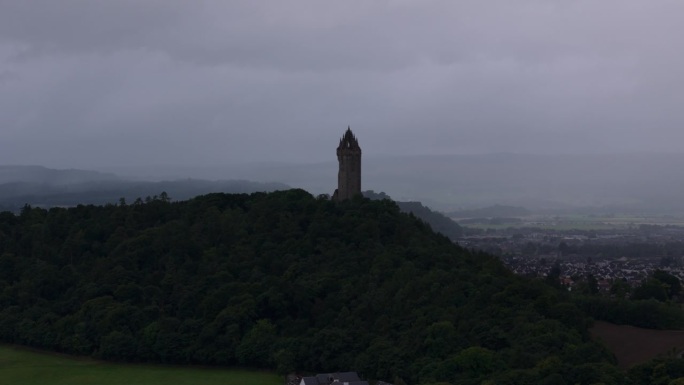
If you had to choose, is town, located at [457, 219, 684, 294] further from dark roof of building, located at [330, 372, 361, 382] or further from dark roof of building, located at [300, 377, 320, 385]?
dark roof of building, located at [300, 377, 320, 385]

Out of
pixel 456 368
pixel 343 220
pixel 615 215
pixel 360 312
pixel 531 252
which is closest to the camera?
pixel 456 368

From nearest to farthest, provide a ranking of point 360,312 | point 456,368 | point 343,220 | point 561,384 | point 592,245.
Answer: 1. point 561,384
2. point 456,368
3. point 360,312
4. point 343,220
5. point 592,245

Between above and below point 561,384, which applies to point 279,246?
above

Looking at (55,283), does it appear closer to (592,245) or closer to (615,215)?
(592,245)

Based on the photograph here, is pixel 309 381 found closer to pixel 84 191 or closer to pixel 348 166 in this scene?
pixel 348 166

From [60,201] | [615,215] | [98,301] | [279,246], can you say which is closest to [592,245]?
[615,215]

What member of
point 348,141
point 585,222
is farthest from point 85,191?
point 348,141

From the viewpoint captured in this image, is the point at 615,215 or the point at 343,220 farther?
the point at 615,215

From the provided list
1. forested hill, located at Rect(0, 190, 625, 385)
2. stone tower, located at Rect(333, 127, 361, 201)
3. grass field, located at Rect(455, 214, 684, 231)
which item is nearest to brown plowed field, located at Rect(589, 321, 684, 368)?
forested hill, located at Rect(0, 190, 625, 385)
